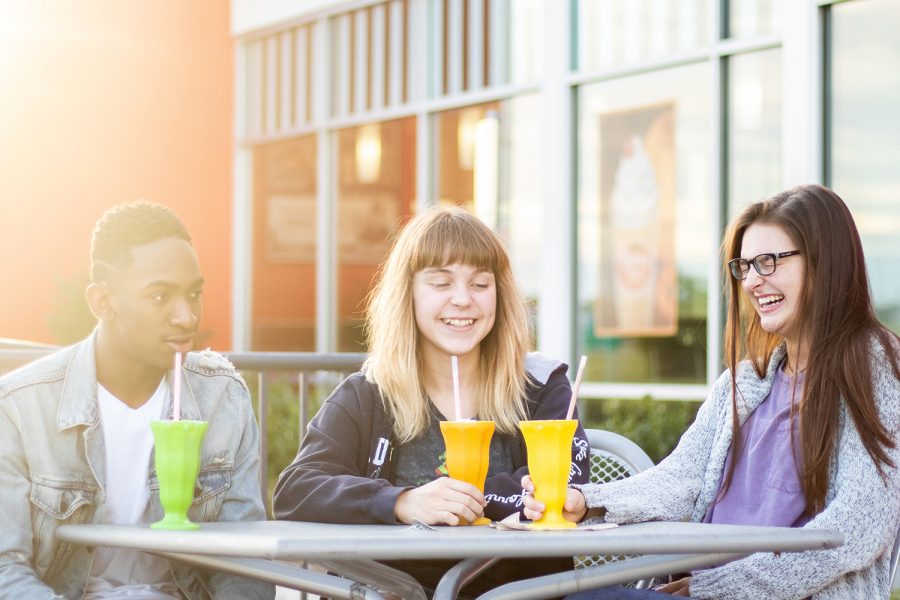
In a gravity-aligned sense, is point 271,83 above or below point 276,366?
above

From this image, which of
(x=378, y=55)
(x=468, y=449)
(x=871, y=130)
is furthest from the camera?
(x=378, y=55)

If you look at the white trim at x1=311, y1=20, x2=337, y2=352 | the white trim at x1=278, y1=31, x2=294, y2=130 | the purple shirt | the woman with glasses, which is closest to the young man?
the woman with glasses

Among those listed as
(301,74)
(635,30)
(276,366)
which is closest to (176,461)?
(276,366)

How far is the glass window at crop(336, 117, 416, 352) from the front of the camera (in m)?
9.28

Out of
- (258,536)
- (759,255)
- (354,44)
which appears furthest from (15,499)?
(354,44)

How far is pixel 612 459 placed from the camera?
317 cm

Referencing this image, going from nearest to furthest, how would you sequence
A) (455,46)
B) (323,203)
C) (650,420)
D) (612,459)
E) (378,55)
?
(612,459), (650,420), (455,46), (378,55), (323,203)

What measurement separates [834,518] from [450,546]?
909 mm

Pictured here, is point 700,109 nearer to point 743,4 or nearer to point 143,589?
point 743,4

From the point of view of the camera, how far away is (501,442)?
2865 mm

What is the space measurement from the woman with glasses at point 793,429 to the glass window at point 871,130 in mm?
3245

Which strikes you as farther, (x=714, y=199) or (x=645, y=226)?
(x=645, y=226)

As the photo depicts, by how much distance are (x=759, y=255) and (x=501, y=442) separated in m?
0.72

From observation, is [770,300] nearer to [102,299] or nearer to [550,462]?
[550,462]
